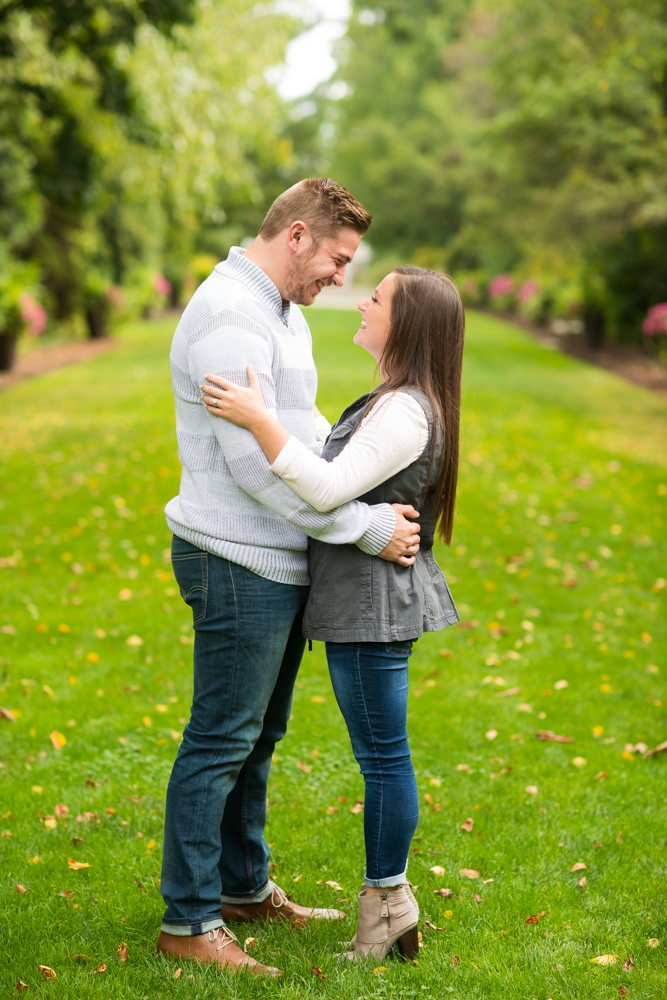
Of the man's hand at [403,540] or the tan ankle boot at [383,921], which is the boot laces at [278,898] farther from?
the man's hand at [403,540]

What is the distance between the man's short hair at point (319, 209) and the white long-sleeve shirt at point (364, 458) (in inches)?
18.3

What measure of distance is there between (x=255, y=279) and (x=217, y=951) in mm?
1863

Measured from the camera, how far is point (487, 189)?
28938 millimetres

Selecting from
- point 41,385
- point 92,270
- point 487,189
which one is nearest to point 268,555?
point 41,385

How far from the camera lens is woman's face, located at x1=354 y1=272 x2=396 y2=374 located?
254 cm

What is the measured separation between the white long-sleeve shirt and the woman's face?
0.68ft

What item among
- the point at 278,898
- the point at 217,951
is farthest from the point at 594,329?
the point at 217,951

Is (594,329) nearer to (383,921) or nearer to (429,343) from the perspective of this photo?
(429,343)

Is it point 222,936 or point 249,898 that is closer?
point 222,936

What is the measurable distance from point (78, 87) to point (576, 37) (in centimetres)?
941

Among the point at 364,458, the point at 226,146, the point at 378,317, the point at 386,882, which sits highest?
the point at 226,146

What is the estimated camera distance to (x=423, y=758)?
166 inches

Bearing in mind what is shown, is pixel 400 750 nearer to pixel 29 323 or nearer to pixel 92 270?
pixel 29 323

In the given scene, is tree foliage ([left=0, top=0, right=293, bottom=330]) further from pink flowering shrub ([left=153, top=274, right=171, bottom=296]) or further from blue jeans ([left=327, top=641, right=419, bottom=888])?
pink flowering shrub ([left=153, top=274, right=171, bottom=296])
